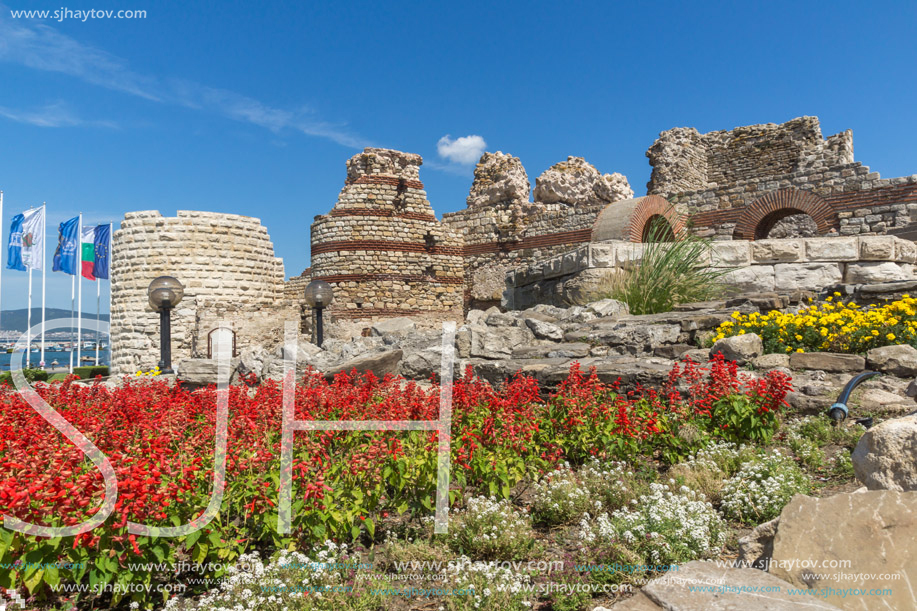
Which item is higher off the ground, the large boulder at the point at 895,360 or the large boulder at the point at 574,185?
the large boulder at the point at 574,185

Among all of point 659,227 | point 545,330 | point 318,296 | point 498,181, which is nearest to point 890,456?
point 545,330

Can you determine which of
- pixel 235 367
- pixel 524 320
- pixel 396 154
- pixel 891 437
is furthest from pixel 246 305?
pixel 891 437

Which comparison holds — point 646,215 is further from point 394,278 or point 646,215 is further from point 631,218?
point 394,278

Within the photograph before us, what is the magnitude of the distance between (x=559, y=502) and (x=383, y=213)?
16878 mm

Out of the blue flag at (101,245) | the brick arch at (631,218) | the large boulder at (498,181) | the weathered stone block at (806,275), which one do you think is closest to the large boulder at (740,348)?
the weathered stone block at (806,275)

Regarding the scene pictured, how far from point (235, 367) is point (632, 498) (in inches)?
236

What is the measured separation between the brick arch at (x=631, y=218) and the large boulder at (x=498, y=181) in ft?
27.7

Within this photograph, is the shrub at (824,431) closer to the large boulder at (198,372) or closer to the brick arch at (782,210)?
the large boulder at (198,372)

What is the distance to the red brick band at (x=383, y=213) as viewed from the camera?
19.3 metres

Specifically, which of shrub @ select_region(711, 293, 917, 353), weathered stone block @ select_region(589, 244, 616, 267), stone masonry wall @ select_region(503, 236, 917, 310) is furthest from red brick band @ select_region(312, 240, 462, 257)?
shrub @ select_region(711, 293, 917, 353)

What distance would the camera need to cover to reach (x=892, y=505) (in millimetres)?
2139

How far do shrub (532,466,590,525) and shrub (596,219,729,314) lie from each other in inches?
204

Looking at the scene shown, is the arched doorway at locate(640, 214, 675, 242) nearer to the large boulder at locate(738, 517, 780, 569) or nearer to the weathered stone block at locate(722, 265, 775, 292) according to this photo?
the weathered stone block at locate(722, 265, 775, 292)

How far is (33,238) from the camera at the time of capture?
23734 millimetres
